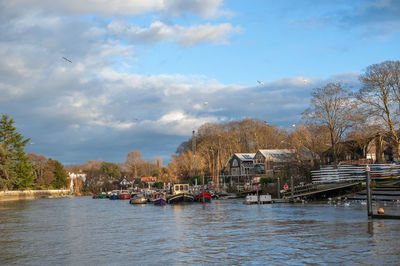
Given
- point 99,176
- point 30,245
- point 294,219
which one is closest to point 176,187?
point 294,219

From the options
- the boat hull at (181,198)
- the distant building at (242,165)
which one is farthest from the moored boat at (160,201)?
the distant building at (242,165)

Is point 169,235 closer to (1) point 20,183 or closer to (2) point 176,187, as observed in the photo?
(2) point 176,187

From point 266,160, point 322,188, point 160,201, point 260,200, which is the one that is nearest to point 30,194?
point 160,201

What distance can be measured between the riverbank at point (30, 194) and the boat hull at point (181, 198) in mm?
48541

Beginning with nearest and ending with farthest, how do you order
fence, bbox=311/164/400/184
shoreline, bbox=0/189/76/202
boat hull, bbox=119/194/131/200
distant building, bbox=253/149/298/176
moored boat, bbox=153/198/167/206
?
1. fence, bbox=311/164/400/184
2. moored boat, bbox=153/198/167/206
3. distant building, bbox=253/149/298/176
4. shoreline, bbox=0/189/76/202
5. boat hull, bbox=119/194/131/200

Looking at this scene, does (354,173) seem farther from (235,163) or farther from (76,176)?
(76,176)

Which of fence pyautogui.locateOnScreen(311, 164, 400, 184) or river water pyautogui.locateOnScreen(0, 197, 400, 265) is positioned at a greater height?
fence pyautogui.locateOnScreen(311, 164, 400, 184)

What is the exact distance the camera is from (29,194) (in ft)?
356

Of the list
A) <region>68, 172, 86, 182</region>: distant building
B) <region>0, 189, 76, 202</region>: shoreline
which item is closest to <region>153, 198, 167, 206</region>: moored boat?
<region>0, 189, 76, 202</region>: shoreline

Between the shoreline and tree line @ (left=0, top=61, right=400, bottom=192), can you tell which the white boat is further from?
the shoreline

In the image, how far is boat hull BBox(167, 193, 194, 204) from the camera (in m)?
63.4

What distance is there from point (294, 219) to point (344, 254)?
1466cm

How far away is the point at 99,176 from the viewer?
16725 centimetres

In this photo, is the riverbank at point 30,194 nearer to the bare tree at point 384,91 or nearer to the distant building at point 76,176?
the distant building at point 76,176
